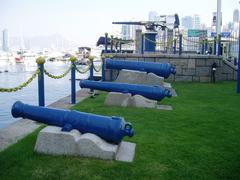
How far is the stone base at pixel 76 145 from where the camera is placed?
5047mm

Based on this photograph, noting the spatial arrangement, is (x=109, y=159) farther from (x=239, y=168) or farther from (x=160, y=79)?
(x=160, y=79)

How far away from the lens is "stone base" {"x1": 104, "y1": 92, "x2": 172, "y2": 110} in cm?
930

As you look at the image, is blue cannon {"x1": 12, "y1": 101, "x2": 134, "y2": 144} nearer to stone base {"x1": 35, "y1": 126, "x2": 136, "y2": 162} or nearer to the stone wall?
stone base {"x1": 35, "y1": 126, "x2": 136, "y2": 162}

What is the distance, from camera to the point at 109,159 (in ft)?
16.6

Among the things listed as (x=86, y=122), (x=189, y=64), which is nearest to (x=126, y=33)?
(x=189, y=64)

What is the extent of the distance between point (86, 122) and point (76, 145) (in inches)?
15.7

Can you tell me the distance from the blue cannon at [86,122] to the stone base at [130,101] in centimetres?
401

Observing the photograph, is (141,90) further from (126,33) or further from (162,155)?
Answer: (126,33)

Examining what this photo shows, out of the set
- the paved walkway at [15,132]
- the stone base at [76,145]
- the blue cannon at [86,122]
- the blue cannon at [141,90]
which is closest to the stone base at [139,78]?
the blue cannon at [141,90]

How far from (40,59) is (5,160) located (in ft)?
10.6

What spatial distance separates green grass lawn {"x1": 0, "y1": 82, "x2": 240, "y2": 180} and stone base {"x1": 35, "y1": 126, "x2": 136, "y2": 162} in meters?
0.11

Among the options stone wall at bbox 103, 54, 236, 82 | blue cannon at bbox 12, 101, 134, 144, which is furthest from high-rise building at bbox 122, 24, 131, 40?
blue cannon at bbox 12, 101, 134, 144

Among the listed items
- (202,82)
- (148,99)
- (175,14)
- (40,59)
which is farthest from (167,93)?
(175,14)

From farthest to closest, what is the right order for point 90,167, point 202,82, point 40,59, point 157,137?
point 202,82 → point 40,59 → point 157,137 → point 90,167
